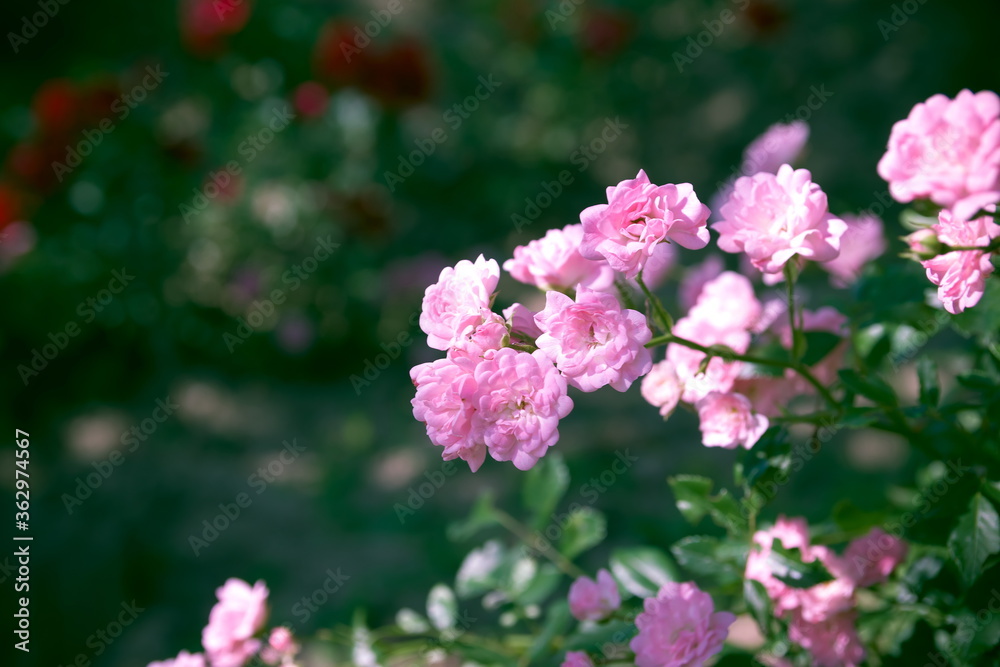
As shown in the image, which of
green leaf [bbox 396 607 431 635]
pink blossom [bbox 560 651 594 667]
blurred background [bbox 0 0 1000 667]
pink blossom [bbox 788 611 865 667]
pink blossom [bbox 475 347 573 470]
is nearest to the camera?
pink blossom [bbox 475 347 573 470]

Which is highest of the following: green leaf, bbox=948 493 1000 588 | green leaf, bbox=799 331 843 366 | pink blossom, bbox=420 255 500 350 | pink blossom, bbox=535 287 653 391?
pink blossom, bbox=420 255 500 350

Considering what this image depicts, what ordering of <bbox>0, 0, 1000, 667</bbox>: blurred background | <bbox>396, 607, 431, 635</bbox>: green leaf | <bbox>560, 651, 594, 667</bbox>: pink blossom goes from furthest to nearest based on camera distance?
<bbox>0, 0, 1000, 667</bbox>: blurred background, <bbox>396, 607, 431, 635</bbox>: green leaf, <bbox>560, 651, 594, 667</bbox>: pink blossom

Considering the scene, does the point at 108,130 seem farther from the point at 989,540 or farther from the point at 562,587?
the point at 989,540

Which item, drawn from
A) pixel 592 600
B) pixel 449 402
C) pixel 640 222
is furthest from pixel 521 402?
pixel 592 600

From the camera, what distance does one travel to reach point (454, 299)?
0.64 meters

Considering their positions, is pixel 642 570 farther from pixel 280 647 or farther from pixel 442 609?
pixel 280 647

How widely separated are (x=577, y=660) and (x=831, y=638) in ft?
0.90

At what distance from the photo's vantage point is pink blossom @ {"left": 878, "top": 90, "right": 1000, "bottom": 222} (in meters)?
0.68

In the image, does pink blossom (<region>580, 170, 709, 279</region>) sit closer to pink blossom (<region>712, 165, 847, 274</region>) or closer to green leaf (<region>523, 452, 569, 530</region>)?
pink blossom (<region>712, 165, 847, 274</region>)

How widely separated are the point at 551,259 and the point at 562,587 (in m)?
1.25

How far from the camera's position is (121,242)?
2451 millimetres

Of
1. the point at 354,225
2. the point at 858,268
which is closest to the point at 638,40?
the point at 354,225

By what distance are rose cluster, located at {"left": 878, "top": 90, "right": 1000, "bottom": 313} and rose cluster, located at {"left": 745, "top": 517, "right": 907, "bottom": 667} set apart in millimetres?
274

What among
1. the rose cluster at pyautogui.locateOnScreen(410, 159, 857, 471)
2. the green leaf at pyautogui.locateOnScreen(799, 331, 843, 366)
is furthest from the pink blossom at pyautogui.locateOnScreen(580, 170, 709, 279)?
the green leaf at pyautogui.locateOnScreen(799, 331, 843, 366)
